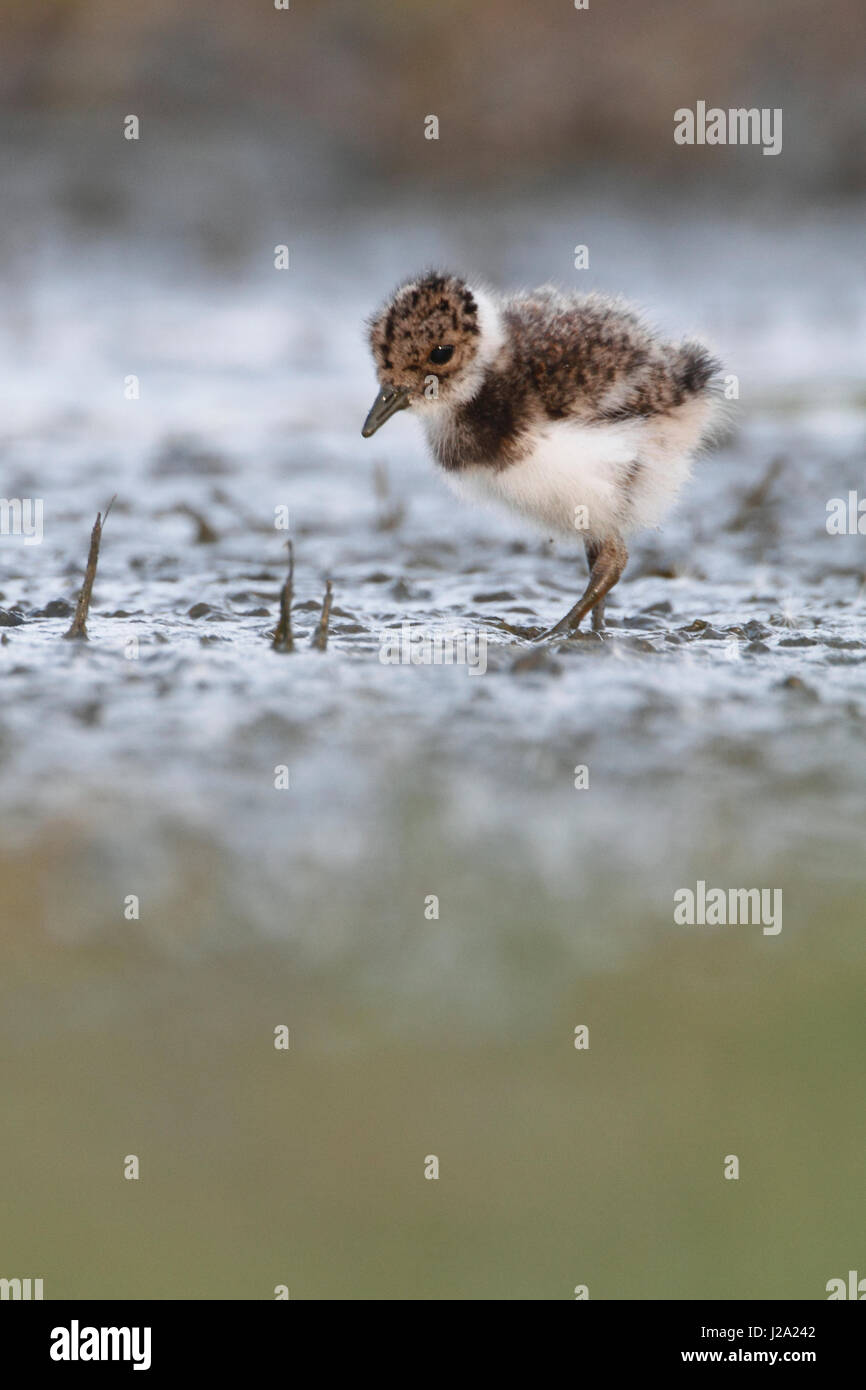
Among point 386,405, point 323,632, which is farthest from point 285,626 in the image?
point 386,405

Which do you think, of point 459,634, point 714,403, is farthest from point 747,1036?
point 714,403

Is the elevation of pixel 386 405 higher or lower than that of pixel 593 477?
higher

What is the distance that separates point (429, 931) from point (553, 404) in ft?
6.25

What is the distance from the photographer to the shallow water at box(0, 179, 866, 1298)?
217 cm

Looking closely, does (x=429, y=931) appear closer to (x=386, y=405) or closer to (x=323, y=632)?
(x=323, y=632)

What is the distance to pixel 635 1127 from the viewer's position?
2.27 m

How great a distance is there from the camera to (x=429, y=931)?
2.67 meters

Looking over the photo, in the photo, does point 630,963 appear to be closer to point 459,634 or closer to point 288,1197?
point 288,1197

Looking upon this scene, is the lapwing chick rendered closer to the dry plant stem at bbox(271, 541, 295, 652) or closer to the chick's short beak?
the chick's short beak

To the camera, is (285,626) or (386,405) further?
(386,405)

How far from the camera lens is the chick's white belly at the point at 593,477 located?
4.18 meters

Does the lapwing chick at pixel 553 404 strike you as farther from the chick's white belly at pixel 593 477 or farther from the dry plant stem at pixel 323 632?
the dry plant stem at pixel 323 632

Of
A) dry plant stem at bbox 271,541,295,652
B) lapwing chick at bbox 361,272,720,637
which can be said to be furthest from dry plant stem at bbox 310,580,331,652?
lapwing chick at bbox 361,272,720,637

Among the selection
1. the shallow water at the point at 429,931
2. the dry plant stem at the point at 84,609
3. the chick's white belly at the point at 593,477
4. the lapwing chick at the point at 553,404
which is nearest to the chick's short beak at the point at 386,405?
the lapwing chick at the point at 553,404
